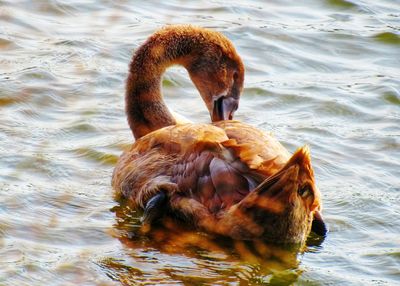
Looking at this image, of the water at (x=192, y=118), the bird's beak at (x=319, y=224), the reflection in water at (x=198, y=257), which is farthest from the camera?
the bird's beak at (x=319, y=224)

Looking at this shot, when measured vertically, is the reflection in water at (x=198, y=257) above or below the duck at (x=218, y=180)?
below

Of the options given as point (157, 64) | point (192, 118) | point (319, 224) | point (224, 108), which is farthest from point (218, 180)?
point (192, 118)

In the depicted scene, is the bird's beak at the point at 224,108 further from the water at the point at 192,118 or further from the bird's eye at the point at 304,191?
the bird's eye at the point at 304,191

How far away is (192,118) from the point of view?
33.5 ft

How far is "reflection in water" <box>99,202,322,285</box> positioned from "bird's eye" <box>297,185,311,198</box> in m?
0.43

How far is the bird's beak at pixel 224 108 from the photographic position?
925cm

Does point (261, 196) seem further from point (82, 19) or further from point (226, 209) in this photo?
point (82, 19)

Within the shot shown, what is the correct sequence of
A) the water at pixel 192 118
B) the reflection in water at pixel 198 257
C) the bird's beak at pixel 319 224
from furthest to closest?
the bird's beak at pixel 319 224 → the water at pixel 192 118 → the reflection in water at pixel 198 257

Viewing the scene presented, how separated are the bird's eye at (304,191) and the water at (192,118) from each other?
1.53ft

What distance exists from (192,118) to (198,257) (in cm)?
301

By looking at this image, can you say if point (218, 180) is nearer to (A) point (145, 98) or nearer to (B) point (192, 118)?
(A) point (145, 98)

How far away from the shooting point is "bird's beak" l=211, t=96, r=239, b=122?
30.3 feet

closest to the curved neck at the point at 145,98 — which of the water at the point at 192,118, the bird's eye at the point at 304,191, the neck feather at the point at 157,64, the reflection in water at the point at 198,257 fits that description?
the neck feather at the point at 157,64

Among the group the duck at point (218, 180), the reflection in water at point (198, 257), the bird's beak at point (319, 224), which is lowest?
the reflection in water at point (198, 257)
